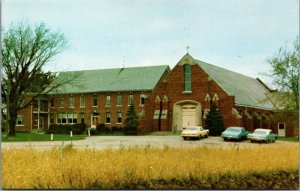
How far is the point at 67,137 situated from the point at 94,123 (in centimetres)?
258

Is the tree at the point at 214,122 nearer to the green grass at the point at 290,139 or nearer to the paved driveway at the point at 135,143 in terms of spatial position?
the paved driveway at the point at 135,143

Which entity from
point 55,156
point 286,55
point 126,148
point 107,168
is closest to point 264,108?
point 286,55

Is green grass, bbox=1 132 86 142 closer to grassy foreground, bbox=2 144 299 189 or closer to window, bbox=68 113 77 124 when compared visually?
window, bbox=68 113 77 124

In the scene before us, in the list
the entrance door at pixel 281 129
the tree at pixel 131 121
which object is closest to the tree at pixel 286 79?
the entrance door at pixel 281 129

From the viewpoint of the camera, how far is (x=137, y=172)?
13859 millimetres

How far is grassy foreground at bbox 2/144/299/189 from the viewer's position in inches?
530

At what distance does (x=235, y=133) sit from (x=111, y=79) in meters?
5.15

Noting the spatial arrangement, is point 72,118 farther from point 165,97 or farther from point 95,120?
point 165,97

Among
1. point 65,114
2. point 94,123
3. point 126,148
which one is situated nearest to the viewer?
point 126,148

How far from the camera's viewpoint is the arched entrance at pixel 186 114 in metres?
18.0

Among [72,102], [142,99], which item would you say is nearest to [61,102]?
[72,102]

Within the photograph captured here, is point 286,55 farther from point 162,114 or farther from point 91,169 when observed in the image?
point 162,114

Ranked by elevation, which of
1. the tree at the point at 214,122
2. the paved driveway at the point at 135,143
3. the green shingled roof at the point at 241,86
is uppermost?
the green shingled roof at the point at 241,86

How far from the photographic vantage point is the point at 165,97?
22125 millimetres
